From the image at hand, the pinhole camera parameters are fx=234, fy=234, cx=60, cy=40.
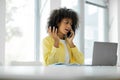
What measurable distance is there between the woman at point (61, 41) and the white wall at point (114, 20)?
2586 mm

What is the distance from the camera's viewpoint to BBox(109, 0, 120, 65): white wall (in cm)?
509

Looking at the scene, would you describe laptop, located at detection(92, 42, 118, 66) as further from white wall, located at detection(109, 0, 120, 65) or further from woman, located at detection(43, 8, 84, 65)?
white wall, located at detection(109, 0, 120, 65)

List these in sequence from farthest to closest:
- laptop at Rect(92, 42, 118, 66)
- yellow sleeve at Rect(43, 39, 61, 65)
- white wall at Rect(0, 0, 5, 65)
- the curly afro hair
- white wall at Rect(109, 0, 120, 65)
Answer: white wall at Rect(109, 0, 120, 65) → white wall at Rect(0, 0, 5, 65) → the curly afro hair → yellow sleeve at Rect(43, 39, 61, 65) → laptop at Rect(92, 42, 118, 66)

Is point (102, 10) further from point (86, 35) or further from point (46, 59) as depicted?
point (46, 59)

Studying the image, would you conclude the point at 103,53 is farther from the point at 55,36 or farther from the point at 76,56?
the point at 55,36

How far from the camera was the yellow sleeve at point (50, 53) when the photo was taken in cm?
226

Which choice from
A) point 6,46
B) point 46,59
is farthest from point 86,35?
point 46,59

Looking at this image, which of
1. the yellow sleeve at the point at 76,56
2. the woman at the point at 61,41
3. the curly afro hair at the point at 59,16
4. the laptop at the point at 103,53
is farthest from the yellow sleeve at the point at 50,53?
the laptop at the point at 103,53

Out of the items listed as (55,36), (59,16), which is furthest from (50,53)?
(59,16)

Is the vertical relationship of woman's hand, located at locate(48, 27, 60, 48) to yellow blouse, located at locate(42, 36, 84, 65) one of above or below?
above

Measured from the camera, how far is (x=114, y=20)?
17.0 ft

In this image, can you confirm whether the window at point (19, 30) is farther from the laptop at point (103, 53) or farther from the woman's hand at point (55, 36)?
the laptop at point (103, 53)

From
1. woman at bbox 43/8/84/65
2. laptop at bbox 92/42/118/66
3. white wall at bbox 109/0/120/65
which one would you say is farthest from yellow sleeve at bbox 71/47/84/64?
white wall at bbox 109/0/120/65

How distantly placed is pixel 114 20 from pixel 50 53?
319cm
